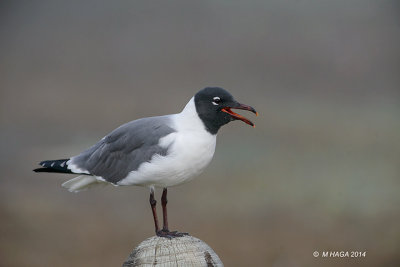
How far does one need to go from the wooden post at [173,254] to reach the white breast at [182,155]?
18.0 inches

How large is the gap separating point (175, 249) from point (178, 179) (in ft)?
1.70

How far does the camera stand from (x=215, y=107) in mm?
4043

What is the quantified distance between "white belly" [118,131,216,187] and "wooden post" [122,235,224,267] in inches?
18.0

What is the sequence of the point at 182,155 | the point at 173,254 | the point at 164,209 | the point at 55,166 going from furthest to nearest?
the point at 55,166 → the point at 164,209 → the point at 182,155 → the point at 173,254

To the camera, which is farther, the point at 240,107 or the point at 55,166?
the point at 55,166

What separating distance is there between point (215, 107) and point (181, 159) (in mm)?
461

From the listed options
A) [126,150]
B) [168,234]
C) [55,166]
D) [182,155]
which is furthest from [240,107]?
[55,166]

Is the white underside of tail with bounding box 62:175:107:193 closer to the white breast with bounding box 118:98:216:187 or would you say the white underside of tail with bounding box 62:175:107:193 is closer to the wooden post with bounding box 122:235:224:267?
the white breast with bounding box 118:98:216:187

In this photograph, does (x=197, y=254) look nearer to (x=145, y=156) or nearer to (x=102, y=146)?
(x=145, y=156)

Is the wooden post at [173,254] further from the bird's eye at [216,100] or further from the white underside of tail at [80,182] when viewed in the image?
the bird's eye at [216,100]

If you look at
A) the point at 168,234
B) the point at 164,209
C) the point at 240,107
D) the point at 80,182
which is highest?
the point at 240,107

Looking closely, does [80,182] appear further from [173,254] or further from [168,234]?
[173,254]

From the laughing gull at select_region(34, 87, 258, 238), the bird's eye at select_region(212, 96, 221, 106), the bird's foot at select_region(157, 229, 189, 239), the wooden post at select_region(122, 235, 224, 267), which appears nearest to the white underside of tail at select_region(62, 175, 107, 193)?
the laughing gull at select_region(34, 87, 258, 238)

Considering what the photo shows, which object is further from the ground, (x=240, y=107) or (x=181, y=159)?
(x=240, y=107)
